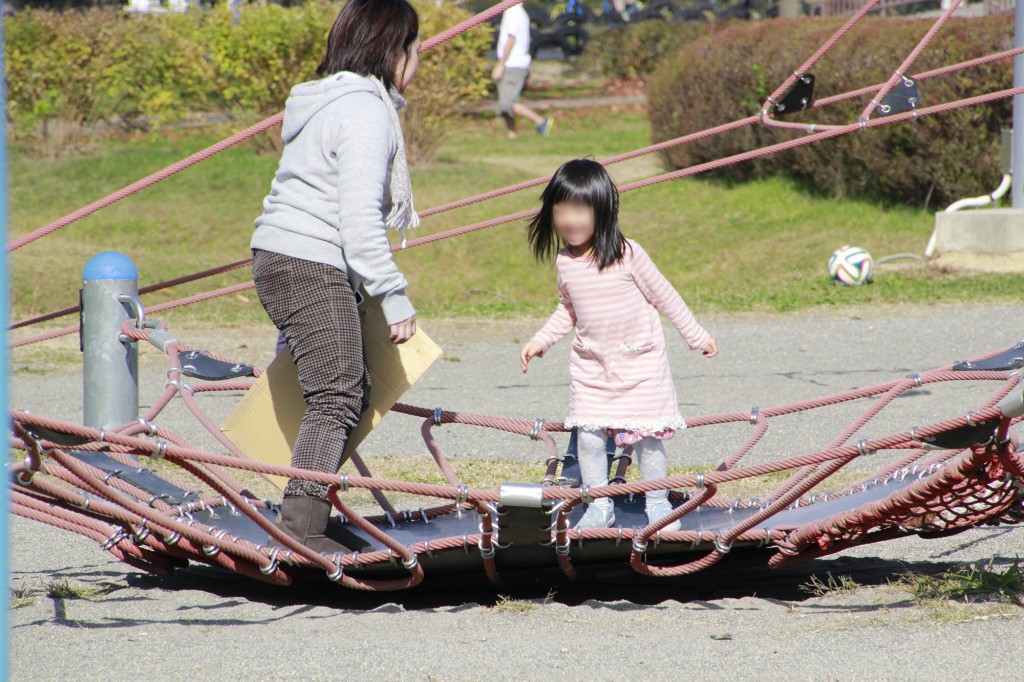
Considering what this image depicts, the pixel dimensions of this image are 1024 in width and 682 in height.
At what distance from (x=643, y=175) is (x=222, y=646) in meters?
11.3

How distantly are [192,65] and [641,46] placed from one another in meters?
11.2

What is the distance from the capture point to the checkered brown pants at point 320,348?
3.29m

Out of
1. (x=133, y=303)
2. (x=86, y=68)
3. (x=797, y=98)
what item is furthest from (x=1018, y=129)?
(x=86, y=68)

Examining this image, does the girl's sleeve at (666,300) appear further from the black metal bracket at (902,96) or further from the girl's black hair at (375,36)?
the black metal bracket at (902,96)

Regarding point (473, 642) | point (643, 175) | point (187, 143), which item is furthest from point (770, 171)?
point (473, 642)

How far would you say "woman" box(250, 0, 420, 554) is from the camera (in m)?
3.22

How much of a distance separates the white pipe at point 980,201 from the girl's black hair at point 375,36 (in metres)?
7.43

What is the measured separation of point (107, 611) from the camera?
342 cm

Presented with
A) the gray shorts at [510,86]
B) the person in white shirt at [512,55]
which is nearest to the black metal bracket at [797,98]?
the person in white shirt at [512,55]

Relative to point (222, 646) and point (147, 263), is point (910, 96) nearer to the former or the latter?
point (222, 646)

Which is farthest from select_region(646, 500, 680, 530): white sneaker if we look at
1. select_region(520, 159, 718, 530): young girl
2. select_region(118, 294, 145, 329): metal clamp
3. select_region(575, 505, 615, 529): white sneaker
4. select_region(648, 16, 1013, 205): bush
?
select_region(648, 16, 1013, 205): bush

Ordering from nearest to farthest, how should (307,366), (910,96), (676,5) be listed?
1. (307,366)
2. (910,96)
3. (676,5)

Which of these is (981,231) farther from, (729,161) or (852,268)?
(729,161)

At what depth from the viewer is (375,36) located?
3346 millimetres
